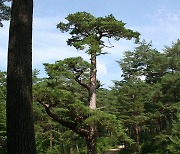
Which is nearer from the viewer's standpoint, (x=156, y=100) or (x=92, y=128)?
(x=92, y=128)

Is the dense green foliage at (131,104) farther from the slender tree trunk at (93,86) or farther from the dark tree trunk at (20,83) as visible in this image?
the dark tree trunk at (20,83)

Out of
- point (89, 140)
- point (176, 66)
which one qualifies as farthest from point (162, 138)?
point (89, 140)

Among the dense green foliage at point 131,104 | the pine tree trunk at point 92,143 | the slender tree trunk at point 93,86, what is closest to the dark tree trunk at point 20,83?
the dense green foliage at point 131,104

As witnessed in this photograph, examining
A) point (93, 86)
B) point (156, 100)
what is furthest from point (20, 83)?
point (156, 100)

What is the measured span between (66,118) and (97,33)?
4.24 metres

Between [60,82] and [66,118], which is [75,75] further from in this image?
[66,118]

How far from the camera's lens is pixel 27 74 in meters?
4.16

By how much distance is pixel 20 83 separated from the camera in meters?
4.06

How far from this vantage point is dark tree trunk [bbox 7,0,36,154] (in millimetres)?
3885

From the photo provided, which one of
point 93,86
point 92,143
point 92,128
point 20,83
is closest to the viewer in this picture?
point 20,83

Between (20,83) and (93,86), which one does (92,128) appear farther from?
(20,83)

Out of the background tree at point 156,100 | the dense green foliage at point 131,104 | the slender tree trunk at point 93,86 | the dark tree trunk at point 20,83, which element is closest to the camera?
the dark tree trunk at point 20,83

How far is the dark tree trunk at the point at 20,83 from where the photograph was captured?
12.7 ft

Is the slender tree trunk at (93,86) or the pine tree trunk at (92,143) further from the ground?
the slender tree trunk at (93,86)
